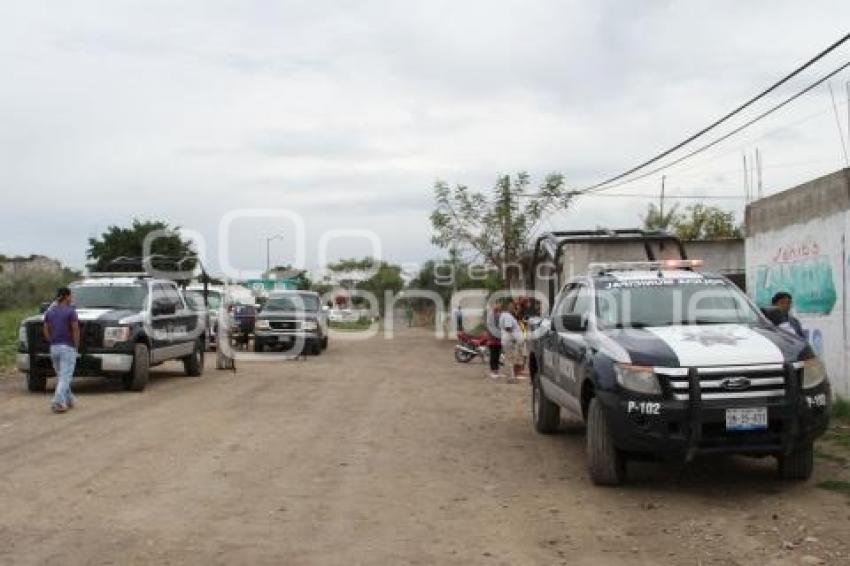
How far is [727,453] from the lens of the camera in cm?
751

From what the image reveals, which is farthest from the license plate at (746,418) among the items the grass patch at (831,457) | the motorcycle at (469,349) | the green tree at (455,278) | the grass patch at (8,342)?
the green tree at (455,278)

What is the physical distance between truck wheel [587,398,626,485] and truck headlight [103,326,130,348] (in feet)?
31.7

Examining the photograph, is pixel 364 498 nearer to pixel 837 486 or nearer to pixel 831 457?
pixel 837 486

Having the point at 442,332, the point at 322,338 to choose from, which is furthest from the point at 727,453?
the point at 442,332

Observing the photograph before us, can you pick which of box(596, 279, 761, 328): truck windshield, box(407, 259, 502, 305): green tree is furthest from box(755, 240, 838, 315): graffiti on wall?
box(407, 259, 502, 305): green tree

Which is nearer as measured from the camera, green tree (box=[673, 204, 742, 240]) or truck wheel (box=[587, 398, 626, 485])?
truck wheel (box=[587, 398, 626, 485])

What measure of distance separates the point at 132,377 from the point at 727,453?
36.3 feet

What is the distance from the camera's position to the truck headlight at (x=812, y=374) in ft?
25.3

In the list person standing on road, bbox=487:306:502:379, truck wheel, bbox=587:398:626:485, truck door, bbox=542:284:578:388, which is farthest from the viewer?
person standing on road, bbox=487:306:502:379

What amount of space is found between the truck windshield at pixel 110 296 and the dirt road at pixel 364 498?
3705 millimetres

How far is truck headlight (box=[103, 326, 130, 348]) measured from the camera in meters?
15.4

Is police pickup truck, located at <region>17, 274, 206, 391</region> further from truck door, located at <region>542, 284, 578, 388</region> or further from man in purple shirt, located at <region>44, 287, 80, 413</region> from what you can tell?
truck door, located at <region>542, 284, 578, 388</region>

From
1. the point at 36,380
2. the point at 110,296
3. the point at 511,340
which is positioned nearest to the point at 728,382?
the point at 36,380

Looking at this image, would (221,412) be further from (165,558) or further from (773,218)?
(773,218)
